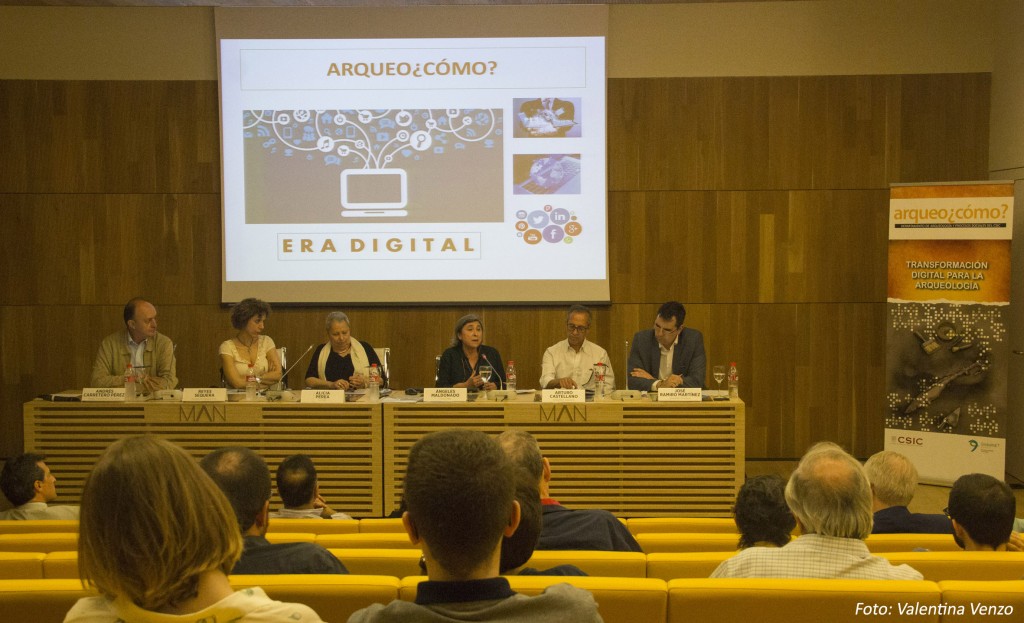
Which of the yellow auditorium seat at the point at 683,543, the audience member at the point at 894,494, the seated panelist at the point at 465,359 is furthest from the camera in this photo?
the seated panelist at the point at 465,359

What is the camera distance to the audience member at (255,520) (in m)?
2.02

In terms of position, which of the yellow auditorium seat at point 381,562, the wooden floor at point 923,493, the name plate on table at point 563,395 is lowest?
the wooden floor at point 923,493

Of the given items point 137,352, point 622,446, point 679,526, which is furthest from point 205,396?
point 679,526

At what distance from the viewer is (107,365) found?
5348mm

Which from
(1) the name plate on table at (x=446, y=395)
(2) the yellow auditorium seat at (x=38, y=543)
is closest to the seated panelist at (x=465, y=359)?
(1) the name plate on table at (x=446, y=395)

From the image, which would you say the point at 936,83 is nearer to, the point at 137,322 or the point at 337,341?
the point at 337,341

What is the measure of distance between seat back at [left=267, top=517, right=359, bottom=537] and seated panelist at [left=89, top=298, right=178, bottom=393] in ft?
8.85

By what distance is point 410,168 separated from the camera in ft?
21.2

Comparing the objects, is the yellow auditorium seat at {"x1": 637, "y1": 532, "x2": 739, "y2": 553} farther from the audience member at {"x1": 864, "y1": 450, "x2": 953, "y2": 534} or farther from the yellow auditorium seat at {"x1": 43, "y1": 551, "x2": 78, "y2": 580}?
the yellow auditorium seat at {"x1": 43, "y1": 551, "x2": 78, "y2": 580}

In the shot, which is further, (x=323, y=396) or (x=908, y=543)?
(x=323, y=396)

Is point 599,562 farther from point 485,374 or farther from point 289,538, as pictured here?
point 485,374

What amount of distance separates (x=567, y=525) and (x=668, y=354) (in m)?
3.21

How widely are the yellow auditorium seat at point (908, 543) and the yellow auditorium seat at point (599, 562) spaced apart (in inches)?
30.4

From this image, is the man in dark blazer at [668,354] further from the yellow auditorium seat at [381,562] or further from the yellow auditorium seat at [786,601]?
the yellow auditorium seat at [786,601]
